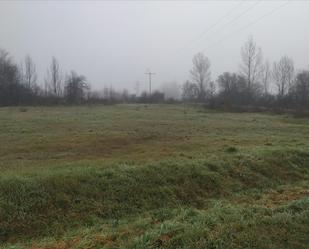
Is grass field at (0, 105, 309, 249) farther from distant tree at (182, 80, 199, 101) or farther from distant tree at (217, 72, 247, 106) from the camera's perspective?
distant tree at (182, 80, 199, 101)

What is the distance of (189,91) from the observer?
343 ft

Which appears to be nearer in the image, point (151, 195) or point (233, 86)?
point (151, 195)

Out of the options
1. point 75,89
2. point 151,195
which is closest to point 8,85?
point 75,89

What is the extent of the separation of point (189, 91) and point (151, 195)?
309 feet

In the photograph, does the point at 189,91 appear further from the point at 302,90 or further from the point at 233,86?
the point at 302,90

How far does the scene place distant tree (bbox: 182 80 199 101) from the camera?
9931 cm

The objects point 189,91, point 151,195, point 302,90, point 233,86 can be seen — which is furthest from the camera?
point 189,91

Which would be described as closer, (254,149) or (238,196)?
(238,196)

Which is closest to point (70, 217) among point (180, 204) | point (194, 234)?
point (180, 204)

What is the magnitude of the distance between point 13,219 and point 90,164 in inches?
158

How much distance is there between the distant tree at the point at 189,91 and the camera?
99306mm

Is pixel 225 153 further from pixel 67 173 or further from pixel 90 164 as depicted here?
pixel 67 173

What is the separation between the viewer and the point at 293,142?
2056 centimetres

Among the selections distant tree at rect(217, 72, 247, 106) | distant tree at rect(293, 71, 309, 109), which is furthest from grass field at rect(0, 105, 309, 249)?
distant tree at rect(217, 72, 247, 106)
